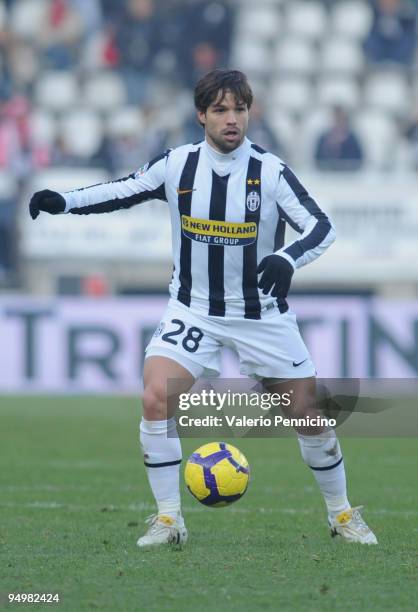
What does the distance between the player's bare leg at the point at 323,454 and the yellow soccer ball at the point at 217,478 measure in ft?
1.11

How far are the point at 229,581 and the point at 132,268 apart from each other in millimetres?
14506

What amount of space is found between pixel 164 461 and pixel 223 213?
1.23 metres

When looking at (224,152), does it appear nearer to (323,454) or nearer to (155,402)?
(155,402)

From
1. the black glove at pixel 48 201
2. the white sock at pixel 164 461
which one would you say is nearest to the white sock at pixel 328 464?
the white sock at pixel 164 461

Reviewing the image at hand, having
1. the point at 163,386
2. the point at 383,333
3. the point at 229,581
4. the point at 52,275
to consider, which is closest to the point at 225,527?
the point at 163,386

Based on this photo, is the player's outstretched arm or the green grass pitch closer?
the green grass pitch

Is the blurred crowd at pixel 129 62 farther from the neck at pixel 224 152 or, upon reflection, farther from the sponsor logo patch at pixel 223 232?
the sponsor logo patch at pixel 223 232

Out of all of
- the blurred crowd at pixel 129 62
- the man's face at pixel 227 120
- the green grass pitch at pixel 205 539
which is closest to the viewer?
the green grass pitch at pixel 205 539

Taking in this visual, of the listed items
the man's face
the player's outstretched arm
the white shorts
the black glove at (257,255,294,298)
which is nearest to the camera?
the black glove at (257,255,294,298)

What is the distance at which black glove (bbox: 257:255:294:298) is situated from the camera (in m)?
5.99

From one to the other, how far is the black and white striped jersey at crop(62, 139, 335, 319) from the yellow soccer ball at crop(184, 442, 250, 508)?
71cm

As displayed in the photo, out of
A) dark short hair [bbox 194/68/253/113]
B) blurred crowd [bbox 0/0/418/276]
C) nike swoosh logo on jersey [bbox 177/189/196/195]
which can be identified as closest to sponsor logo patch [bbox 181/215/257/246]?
nike swoosh logo on jersey [bbox 177/189/196/195]

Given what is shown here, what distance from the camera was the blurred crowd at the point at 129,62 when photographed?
21.3 metres

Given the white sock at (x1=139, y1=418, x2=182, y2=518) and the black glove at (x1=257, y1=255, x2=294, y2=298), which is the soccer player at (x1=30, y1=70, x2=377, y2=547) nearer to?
the white sock at (x1=139, y1=418, x2=182, y2=518)
